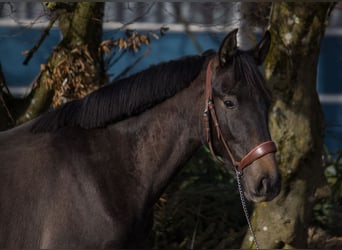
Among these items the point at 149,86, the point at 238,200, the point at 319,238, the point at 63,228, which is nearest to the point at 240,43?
the point at 238,200

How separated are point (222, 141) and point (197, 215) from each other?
131 inches

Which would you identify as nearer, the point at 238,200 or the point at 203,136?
the point at 203,136

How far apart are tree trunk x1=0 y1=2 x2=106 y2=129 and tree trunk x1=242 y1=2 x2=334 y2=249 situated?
1.56 m

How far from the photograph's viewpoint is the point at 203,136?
410cm

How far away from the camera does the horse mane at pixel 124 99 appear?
4.10 meters

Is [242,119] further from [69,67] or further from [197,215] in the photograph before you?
[197,215]

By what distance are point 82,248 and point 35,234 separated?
0.27m

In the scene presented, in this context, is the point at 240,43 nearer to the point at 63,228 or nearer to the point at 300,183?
the point at 300,183

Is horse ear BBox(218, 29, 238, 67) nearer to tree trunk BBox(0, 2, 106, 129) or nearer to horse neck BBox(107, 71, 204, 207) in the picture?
horse neck BBox(107, 71, 204, 207)

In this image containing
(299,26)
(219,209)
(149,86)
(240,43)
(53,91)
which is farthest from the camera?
(240,43)

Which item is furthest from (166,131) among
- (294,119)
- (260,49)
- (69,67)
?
(69,67)

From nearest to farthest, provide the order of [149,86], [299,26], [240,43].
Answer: [149,86] < [299,26] < [240,43]

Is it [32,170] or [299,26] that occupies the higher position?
[32,170]

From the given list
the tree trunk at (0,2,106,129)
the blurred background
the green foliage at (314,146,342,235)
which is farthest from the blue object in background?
the tree trunk at (0,2,106,129)
